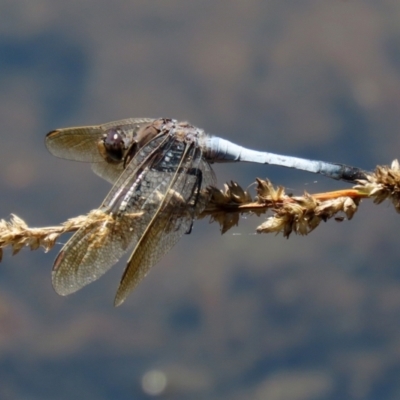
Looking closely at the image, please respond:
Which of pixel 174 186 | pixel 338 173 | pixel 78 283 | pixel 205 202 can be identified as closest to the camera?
pixel 205 202

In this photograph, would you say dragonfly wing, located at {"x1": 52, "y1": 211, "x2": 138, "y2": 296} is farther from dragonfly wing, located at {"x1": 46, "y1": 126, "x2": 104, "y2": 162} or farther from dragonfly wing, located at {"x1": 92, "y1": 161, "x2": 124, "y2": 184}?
dragonfly wing, located at {"x1": 46, "y1": 126, "x2": 104, "y2": 162}

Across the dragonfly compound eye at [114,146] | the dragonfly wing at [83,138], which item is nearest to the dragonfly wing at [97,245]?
the dragonfly compound eye at [114,146]

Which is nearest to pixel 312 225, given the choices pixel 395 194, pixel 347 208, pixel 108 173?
pixel 347 208

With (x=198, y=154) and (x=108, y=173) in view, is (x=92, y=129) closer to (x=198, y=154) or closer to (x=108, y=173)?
(x=108, y=173)

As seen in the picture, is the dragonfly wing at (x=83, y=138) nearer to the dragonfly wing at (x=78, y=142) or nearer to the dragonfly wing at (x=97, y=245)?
the dragonfly wing at (x=78, y=142)

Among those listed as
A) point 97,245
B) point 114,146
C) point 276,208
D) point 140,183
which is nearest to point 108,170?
point 114,146

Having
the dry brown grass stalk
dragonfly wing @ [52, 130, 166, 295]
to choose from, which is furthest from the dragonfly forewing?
the dry brown grass stalk
